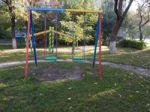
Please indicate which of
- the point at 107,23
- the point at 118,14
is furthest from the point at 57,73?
the point at 107,23

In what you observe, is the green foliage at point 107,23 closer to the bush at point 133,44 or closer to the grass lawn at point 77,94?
the bush at point 133,44

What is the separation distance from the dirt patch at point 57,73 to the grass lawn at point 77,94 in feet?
1.14

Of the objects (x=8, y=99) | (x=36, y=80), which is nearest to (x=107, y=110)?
(x=8, y=99)

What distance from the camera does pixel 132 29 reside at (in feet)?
112

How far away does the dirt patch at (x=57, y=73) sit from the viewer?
339 inches

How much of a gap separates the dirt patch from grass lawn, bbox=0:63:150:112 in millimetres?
347

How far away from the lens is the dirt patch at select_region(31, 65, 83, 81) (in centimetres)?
860

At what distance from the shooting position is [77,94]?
22.1 feet

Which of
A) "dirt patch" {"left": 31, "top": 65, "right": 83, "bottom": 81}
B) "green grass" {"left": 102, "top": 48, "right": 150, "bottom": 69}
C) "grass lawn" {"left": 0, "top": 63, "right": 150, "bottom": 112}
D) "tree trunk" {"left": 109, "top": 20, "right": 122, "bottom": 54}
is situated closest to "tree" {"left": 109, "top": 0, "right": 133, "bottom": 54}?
"tree trunk" {"left": 109, "top": 20, "right": 122, "bottom": 54}

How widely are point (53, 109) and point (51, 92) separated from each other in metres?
1.23

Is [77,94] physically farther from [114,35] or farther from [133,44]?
[133,44]

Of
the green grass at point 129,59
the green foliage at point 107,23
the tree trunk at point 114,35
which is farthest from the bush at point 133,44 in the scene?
the green grass at point 129,59

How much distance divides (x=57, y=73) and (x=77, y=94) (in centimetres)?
257

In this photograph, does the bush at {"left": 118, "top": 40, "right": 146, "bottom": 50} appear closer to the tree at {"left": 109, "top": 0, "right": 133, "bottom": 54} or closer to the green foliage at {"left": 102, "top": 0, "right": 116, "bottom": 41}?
the green foliage at {"left": 102, "top": 0, "right": 116, "bottom": 41}
